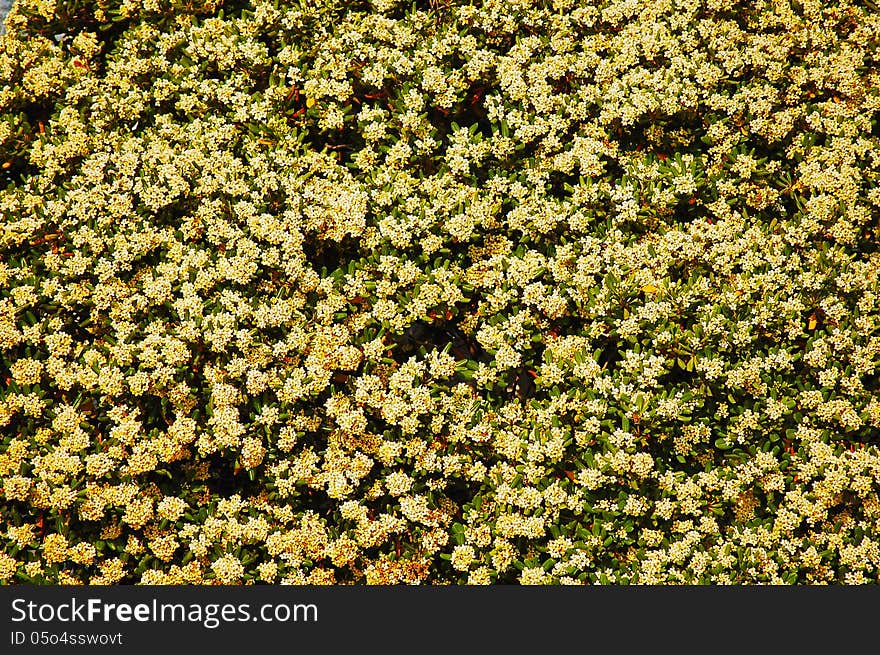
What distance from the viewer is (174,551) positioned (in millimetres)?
3291

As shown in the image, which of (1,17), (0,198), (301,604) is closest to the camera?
(301,604)

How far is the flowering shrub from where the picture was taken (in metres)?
3.20

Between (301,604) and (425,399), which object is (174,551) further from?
(425,399)

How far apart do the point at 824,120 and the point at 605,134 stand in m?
1.07

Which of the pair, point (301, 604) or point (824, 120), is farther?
point (824, 120)

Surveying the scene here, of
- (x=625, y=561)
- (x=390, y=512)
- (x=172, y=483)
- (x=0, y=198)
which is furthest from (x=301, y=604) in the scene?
(x=0, y=198)

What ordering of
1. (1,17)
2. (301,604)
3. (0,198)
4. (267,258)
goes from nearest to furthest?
(301,604) → (267,258) → (0,198) → (1,17)

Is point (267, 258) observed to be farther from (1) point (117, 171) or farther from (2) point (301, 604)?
(2) point (301, 604)

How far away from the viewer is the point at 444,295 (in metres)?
3.38

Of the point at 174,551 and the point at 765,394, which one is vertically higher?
the point at 765,394

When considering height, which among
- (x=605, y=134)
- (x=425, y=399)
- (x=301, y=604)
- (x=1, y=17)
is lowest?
(x=301, y=604)

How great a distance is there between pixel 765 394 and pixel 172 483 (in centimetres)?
274

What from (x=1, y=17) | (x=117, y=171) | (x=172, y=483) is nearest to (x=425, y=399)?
(x=172, y=483)

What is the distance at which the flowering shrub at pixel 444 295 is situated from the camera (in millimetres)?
3197
